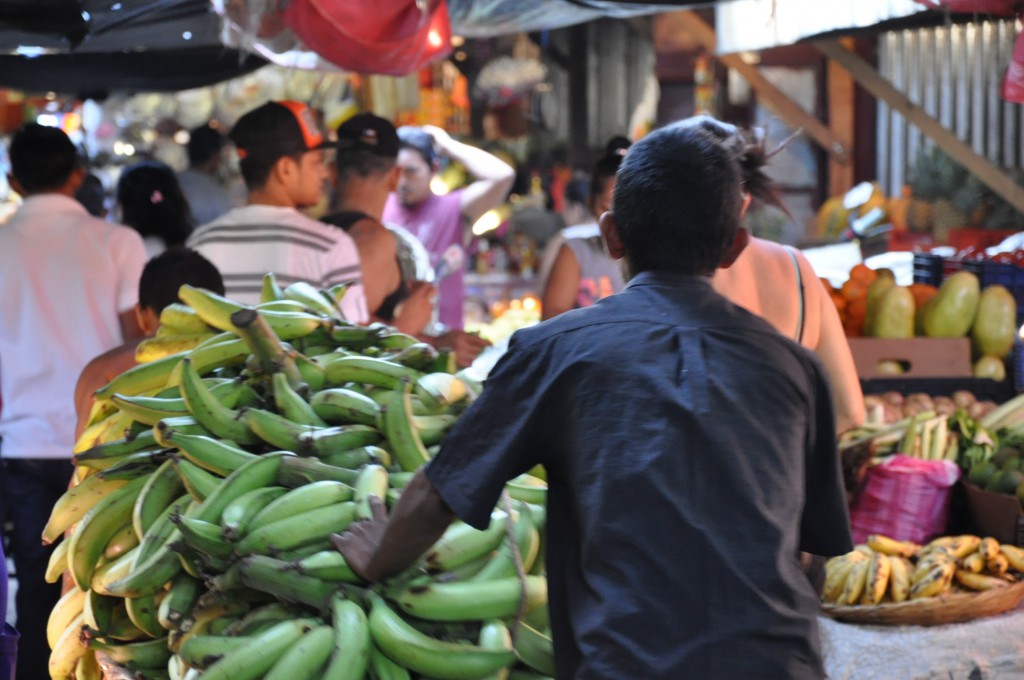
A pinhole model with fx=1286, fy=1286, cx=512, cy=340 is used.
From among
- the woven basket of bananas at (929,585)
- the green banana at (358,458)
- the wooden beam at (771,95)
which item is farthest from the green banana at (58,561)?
the wooden beam at (771,95)

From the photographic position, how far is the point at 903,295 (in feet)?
16.8

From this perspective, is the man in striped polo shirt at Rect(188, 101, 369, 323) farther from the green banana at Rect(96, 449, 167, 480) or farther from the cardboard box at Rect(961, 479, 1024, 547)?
the cardboard box at Rect(961, 479, 1024, 547)

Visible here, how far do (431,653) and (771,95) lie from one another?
7.63m

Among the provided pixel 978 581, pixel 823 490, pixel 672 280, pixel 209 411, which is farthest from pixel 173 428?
pixel 978 581

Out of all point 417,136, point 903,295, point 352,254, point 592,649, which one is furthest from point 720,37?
point 592,649

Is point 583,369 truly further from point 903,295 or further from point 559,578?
point 903,295

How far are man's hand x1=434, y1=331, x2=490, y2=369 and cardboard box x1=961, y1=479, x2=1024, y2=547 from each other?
1.64 m

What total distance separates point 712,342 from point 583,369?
18cm

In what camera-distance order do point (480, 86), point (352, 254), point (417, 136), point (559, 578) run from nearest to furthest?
point (559, 578)
point (352, 254)
point (417, 136)
point (480, 86)

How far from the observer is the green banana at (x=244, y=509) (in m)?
2.28

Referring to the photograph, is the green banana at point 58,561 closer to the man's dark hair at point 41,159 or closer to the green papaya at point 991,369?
the man's dark hair at point 41,159

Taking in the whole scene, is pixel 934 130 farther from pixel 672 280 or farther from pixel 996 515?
pixel 672 280

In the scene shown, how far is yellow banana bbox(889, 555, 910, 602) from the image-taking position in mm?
3654

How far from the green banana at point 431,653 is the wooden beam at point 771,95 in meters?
6.96
